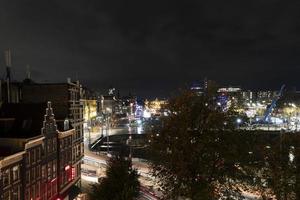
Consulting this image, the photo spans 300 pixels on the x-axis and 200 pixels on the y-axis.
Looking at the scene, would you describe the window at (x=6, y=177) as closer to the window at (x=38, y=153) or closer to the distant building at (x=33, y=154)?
the distant building at (x=33, y=154)

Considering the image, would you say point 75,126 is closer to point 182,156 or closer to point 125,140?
point 182,156

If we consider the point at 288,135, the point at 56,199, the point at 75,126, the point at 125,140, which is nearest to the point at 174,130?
the point at 288,135

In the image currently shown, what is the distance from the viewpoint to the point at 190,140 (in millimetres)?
27891

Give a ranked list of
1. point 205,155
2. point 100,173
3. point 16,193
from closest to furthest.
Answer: point 205,155
point 16,193
point 100,173

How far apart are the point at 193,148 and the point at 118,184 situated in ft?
36.1

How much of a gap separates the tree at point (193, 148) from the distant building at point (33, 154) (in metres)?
15.9

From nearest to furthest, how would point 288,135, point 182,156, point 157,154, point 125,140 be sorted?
1. point 182,156
2. point 157,154
3. point 288,135
4. point 125,140

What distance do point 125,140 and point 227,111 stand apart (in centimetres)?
12238

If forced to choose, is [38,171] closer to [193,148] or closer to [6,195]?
[6,195]

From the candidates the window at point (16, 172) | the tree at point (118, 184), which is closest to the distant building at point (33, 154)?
the window at point (16, 172)

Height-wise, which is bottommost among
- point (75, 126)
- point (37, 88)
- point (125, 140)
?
point (125, 140)

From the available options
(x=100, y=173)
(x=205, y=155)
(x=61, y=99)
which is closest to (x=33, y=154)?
(x=61, y=99)

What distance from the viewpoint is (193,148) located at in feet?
90.0

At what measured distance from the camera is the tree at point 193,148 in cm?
2723
